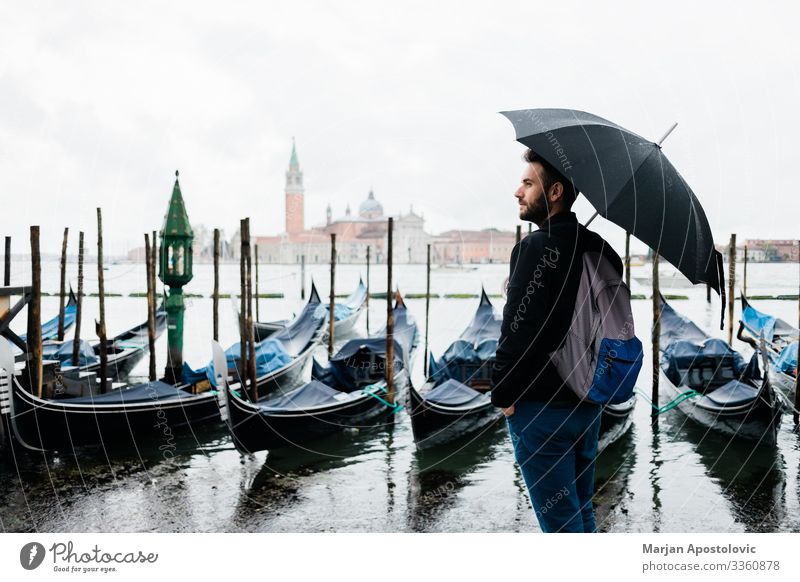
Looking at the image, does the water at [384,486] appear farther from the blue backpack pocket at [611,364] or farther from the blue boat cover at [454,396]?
the blue backpack pocket at [611,364]

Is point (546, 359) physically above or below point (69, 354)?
above

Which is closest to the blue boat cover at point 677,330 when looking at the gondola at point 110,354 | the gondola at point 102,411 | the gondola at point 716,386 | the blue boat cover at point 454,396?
the gondola at point 716,386

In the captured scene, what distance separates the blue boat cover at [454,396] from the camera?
371 centimetres

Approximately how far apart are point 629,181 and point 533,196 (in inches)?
6.7

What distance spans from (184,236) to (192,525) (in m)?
2.27

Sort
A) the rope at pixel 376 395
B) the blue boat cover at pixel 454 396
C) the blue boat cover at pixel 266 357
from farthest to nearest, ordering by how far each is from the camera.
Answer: the blue boat cover at pixel 266 357 < the rope at pixel 376 395 < the blue boat cover at pixel 454 396

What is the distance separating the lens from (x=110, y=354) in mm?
6012

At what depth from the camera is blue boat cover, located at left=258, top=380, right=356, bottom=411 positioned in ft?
11.4

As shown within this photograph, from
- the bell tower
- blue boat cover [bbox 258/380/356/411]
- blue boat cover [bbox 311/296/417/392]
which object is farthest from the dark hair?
blue boat cover [bbox 311/296/417/392]

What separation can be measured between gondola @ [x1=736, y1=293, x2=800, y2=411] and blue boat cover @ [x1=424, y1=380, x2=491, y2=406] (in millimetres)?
1577

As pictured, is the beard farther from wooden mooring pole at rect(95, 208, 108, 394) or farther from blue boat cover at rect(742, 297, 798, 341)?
blue boat cover at rect(742, 297, 798, 341)

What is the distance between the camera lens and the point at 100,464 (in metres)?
3.35

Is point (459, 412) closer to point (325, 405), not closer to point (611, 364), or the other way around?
point (325, 405)

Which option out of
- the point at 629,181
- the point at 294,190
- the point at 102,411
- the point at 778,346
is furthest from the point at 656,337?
the point at 629,181
